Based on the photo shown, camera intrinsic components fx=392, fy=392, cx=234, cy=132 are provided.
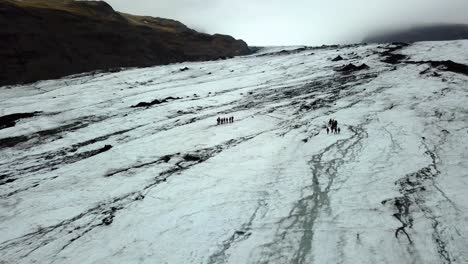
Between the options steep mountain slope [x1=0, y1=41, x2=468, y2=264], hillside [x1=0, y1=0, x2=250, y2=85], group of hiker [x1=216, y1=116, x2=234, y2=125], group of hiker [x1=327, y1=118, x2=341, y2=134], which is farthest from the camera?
hillside [x1=0, y1=0, x2=250, y2=85]

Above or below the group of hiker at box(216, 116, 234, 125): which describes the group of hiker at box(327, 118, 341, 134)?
below

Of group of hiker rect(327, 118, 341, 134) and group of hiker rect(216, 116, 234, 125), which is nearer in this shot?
group of hiker rect(327, 118, 341, 134)

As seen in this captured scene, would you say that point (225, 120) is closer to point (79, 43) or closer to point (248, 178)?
point (248, 178)

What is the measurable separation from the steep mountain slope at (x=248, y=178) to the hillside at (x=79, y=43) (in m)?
22.8

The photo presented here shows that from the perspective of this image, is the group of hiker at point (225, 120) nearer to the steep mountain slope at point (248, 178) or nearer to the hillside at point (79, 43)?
the steep mountain slope at point (248, 178)

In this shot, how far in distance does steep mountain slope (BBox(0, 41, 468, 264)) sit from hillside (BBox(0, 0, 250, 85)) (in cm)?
2284

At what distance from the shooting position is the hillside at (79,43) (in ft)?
144

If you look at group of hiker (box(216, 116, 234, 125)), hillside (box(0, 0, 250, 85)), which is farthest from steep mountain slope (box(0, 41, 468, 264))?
hillside (box(0, 0, 250, 85))

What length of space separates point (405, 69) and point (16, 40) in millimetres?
42775

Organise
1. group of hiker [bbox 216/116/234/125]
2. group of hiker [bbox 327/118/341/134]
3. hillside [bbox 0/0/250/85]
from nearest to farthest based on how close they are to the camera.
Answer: group of hiker [bbox 327/118/341/134]
group of hiker [bbox 216/116/234/125]
hillside [bbox 0/0/250/85]

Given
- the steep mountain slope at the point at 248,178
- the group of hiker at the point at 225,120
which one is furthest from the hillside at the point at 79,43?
the group of hiker at the point at 225,120

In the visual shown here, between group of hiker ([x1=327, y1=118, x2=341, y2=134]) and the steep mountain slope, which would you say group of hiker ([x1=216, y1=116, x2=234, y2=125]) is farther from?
group of hiker ([x1=327, y1=118, x2=341, y2=134])

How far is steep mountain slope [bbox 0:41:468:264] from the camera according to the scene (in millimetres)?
8164

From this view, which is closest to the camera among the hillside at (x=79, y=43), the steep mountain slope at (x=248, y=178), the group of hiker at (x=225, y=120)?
the steep mountain slope at (x=248, y=178)
